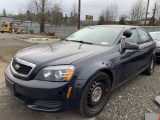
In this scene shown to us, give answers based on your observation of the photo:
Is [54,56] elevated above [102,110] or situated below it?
above

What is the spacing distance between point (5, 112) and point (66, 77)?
1.40 metres

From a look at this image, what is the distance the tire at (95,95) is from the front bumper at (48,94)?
16 centimetres

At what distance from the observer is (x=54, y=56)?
2.84m

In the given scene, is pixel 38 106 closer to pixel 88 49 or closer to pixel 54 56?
pixel 54 56

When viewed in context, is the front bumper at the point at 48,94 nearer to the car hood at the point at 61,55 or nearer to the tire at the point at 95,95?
the tire at the point at 95,95

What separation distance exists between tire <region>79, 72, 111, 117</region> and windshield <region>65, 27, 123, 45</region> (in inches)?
34.4

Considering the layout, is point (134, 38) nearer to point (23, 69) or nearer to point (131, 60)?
point (131, 60)

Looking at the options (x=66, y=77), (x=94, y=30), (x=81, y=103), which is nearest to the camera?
(x=66, y=77)

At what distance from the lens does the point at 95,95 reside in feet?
10.00

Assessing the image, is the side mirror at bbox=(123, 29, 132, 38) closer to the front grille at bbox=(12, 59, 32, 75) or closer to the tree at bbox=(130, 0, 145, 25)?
the front grille at bbox=(12, 59, 32, 75)

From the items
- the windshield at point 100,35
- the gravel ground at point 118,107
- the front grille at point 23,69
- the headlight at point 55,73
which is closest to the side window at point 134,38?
the windshield at point 100,35

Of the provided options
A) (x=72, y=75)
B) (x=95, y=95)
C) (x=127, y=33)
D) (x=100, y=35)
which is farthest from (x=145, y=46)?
(x=72, y=75)

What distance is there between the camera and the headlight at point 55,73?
253cm

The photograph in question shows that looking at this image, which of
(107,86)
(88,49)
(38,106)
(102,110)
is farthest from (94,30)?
(38,106)
